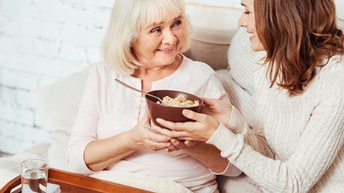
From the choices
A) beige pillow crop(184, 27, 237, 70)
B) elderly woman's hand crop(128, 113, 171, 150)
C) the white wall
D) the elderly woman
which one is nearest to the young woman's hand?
the elderly woman

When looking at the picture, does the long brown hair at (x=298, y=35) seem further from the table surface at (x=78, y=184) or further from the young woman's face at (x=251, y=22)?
the table surface at (x=78, y=184)

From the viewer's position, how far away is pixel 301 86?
155cm

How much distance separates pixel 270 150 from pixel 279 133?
175 millimetres

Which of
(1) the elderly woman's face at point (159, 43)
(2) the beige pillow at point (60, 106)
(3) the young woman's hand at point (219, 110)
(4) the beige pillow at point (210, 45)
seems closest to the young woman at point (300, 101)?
(3) the young woman's hand at point (219, 110)

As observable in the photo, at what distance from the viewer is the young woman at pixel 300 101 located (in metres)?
1.46

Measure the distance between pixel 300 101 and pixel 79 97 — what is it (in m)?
1.08

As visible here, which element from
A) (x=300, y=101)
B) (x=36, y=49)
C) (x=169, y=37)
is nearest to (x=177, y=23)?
(x=169, y=37)

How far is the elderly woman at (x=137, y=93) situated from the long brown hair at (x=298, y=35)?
0.36 meters

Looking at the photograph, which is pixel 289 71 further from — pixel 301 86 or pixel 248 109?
pixel 248 109

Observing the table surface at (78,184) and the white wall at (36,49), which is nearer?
the table surface at (78,184)

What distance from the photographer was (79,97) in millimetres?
2309

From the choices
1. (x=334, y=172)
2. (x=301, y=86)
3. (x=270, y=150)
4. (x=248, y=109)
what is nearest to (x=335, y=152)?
(x=334, y=172)

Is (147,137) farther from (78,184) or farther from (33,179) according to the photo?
(33,179)

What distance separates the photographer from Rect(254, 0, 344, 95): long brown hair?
147 centimetres
